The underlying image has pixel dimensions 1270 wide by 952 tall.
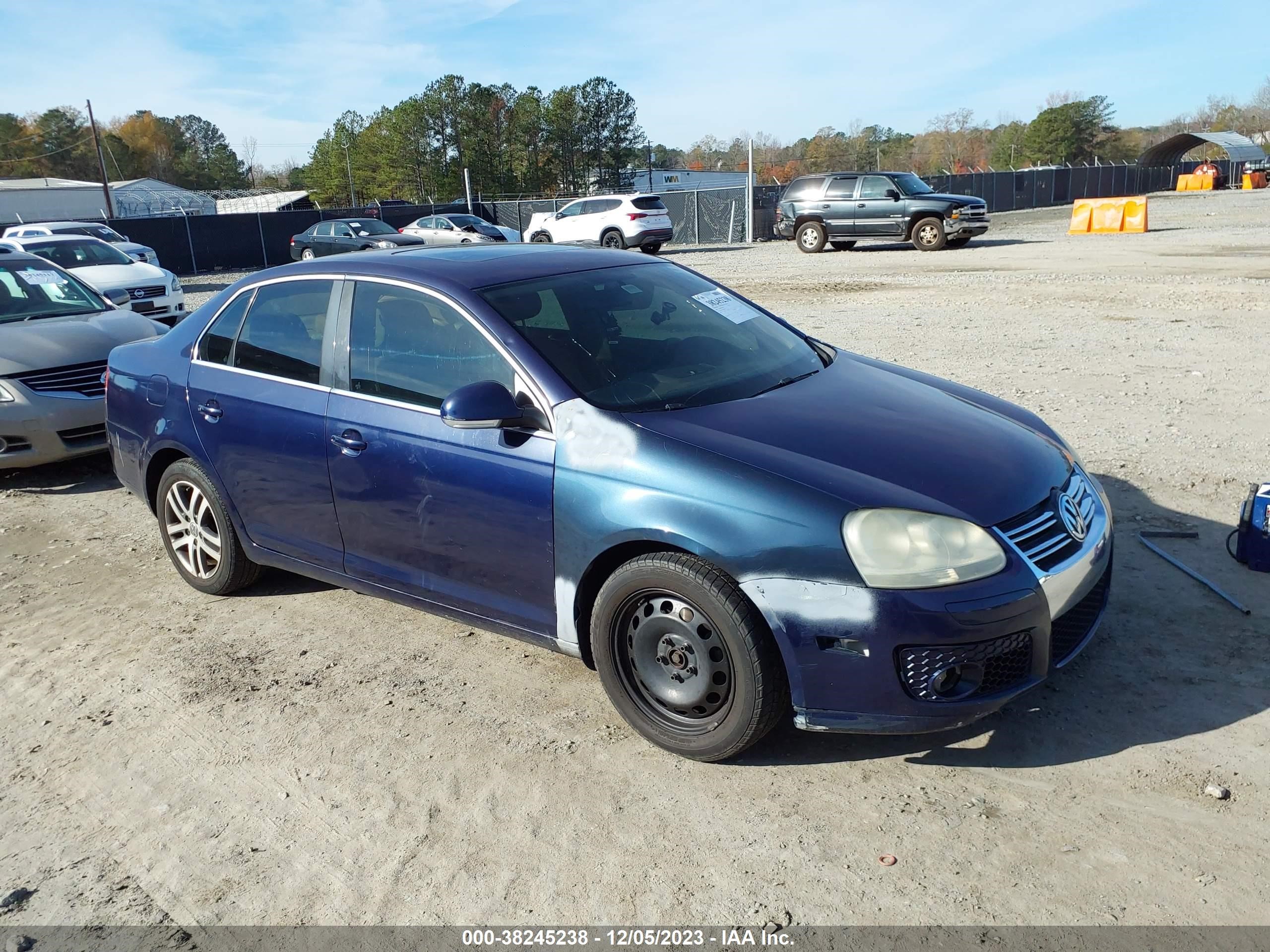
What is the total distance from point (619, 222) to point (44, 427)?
22.7 metres

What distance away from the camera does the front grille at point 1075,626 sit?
3256mm

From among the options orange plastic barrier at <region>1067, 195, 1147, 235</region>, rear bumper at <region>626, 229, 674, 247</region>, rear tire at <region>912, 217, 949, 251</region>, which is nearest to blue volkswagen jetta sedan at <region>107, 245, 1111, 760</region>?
rear tire at <region>912, 217, 949, 251</region>

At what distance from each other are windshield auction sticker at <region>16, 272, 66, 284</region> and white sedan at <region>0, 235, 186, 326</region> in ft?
15.7

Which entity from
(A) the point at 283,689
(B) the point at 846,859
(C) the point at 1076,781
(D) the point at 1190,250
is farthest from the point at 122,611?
(D) the point at 1190,250

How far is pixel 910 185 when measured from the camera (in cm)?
2562

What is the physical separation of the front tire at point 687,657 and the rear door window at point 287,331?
1.84 m

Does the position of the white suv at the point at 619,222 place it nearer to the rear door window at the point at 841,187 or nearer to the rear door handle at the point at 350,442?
the rear door window at the point at 841,187

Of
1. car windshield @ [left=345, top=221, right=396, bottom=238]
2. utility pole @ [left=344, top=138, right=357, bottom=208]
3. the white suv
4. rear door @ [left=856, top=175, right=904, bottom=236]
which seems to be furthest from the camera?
utility pole @ [left=344, top=138, right=357, bottom=208]

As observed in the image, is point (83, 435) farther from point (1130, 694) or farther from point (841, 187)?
point (841, 187)

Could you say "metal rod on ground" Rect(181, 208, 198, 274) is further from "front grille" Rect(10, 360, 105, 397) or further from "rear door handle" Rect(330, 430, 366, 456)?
"rear door handle" Rect(330, 430, 366, 456)

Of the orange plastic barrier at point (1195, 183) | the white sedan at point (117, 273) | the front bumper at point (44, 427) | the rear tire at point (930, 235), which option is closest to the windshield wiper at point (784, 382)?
the front bumper at point (44, 427)

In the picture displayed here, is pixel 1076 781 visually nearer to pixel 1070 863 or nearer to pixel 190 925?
pixel 1070 863

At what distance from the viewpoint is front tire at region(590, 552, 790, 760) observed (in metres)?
3.11

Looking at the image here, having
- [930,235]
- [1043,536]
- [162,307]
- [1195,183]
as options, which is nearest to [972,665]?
[1043,536]
